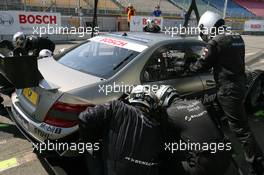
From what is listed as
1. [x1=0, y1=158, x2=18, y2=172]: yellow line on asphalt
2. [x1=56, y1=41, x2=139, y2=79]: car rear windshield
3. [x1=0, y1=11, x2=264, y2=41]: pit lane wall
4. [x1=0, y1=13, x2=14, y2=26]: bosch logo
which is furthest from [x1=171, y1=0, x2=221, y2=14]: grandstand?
[x1=0, y1=158, x2=18, y2=172]: yellow line on asphalt

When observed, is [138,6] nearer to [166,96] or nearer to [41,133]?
[41,133]

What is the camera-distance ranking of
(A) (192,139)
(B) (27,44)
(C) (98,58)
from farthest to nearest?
(B) (27,44), (C) (98,58), (A) (192,139)

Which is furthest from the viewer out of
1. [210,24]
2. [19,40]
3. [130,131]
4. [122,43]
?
[19,40]

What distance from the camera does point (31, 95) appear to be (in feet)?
12.9

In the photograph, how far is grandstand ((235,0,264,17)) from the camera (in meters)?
40.9

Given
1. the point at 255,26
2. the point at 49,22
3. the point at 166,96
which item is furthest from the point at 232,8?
the point at 166,96

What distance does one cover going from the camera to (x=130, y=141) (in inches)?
103

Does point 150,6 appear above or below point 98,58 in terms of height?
above

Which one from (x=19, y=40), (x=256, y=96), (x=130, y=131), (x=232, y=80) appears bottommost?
(x=256, y=96)

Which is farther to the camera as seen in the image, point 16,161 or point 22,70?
point 16,161

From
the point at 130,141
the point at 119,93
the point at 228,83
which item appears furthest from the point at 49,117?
the point at 228,83

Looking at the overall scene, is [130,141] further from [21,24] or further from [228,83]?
[21,24]

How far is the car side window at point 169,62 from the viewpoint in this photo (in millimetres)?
4266

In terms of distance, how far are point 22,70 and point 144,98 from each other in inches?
59.7
